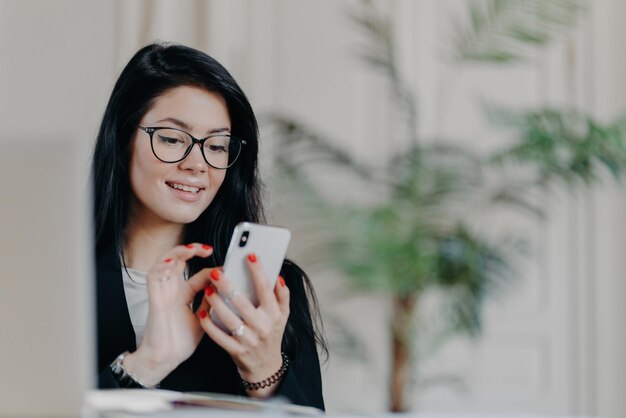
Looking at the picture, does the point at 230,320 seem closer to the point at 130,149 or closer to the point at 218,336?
the point at 218,336

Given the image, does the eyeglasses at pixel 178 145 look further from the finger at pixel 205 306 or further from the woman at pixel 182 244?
the finger at pixel 205 306

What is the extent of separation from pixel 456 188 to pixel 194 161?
1394 millimetres

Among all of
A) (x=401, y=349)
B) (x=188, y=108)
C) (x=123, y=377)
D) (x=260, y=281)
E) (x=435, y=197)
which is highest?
(x=188, y=108)

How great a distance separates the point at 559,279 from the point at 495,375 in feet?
1.30

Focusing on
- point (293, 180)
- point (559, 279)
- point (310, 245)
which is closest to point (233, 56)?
point (293, 180)

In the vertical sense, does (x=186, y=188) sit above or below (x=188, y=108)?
below

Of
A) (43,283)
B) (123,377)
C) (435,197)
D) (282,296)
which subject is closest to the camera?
(43,283)

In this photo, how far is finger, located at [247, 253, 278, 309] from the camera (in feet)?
3.40

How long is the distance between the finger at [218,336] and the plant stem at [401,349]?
1396mm

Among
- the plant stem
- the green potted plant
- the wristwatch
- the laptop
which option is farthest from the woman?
the plant stem

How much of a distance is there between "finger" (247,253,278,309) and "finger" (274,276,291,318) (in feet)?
0.09

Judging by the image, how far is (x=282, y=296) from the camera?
108 centimetres

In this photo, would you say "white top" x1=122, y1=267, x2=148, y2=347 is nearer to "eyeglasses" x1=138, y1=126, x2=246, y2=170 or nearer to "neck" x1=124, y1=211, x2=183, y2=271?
"neck" x1=124, y1=211, x2=183, y2=271

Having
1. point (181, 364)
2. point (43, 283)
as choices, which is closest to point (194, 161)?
point (181, 364)
